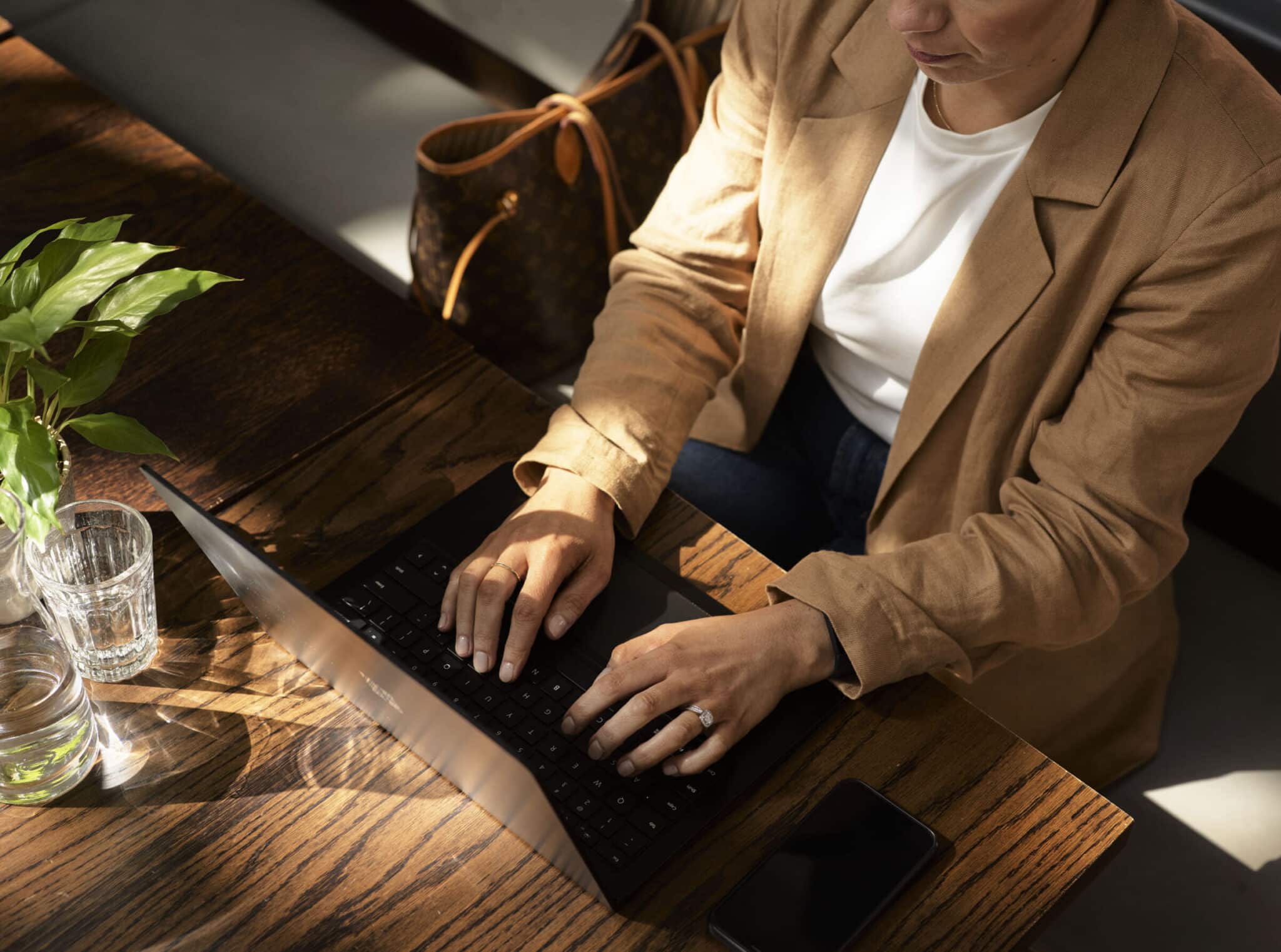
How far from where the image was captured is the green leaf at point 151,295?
0.91 meters

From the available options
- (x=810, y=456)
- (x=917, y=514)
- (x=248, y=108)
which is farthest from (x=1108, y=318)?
(x=248, y=108)

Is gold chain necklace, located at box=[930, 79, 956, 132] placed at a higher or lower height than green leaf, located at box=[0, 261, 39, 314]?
higher

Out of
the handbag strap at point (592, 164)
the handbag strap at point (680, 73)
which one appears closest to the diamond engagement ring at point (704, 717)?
the handbag strap at point (592, 164)

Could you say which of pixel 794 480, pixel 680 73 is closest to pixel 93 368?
pixel 794 480

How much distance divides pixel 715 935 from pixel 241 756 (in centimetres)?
35

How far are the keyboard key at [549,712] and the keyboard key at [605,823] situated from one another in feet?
0.27

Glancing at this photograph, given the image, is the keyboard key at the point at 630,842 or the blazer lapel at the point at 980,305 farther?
the blazer lapel at the point at 980,305

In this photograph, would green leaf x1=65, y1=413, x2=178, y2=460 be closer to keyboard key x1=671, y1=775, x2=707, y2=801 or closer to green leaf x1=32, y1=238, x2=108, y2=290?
green leaf x1=32, y1=238, x2=108, y2=290

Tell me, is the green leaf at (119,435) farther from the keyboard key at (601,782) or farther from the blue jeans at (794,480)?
the blue jeans at (794,480)

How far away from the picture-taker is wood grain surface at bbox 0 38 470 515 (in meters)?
1.12

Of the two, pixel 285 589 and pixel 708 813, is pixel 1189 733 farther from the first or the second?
pixel 285 589

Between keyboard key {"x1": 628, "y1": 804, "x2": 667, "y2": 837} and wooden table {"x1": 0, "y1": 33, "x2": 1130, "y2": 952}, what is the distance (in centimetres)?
3

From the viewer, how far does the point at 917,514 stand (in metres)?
1.29

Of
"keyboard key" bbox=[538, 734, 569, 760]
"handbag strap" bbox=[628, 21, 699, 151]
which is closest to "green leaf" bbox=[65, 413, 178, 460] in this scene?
"keyboard key" bbox=[538, 734, 569, 760]
